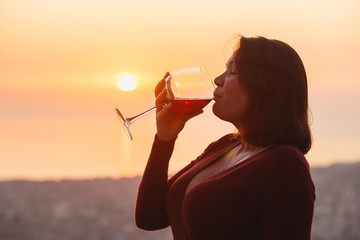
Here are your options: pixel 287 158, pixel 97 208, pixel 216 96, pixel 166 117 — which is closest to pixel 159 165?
pixel 166 117

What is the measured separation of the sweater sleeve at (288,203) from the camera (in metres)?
1.51

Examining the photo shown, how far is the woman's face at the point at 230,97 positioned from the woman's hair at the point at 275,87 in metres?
0.03

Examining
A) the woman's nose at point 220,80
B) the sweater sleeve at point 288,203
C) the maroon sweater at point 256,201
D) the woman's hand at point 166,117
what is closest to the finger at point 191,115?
the woman's hand at point 166,117

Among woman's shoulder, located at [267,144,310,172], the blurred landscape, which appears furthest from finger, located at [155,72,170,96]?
the blurred landscape

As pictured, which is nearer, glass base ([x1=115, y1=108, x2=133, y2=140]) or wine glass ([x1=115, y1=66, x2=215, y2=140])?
wine glass ([x1=115, y1=66, x2=215, y2=140])

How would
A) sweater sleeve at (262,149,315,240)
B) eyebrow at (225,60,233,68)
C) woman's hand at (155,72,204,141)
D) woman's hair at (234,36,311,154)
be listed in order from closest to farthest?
sweater sleeve at (262,149,315,240), woman's hair at (234,36,311,154), eyebrow at (225,60,233,68), woman's hand at (155,72,204,141)

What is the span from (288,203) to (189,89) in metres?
0.64

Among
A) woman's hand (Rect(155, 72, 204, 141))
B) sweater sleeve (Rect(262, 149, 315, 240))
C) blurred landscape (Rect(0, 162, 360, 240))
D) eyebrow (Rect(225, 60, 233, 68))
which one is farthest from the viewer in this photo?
blurred landscape (Rect(0, 162, 360, 240))

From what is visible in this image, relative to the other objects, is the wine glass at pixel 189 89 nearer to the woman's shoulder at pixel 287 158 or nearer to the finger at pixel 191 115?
the finger at pixel 191 115

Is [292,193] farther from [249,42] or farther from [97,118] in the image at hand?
[97,118]

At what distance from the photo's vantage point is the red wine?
1927 mm

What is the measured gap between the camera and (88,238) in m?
7.25

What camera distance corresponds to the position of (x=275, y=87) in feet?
5.43

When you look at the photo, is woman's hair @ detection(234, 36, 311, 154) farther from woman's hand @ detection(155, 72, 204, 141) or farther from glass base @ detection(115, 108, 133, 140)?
glass base @ detection(115, 108, 133, 140)
